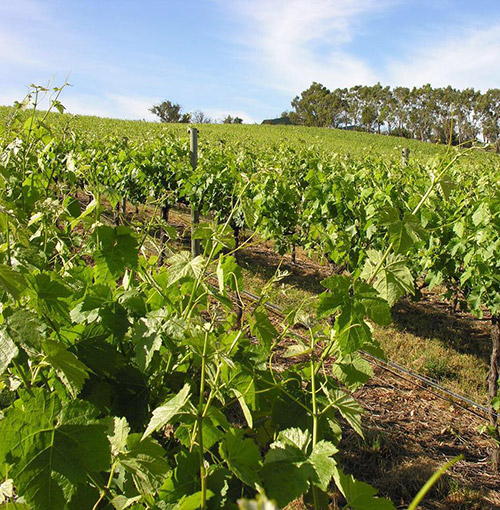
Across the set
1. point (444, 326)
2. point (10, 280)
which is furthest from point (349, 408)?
point (444, 326)

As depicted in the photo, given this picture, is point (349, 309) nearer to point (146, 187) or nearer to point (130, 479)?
point (130, 479)

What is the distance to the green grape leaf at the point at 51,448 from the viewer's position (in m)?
0.75

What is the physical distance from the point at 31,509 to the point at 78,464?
103mm

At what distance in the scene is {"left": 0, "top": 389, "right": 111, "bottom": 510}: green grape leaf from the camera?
0.75 metres

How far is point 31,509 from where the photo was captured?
30.2 inches

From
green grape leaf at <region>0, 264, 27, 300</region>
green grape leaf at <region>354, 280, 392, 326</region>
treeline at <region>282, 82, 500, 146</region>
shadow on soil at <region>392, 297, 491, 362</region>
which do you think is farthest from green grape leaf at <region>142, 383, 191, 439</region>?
treeline at <region>282, 82, 500, 146</region>

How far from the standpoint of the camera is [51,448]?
0.77m

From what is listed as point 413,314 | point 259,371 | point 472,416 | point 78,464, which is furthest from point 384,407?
point 78,464

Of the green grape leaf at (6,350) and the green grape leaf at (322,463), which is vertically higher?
the green grape leaf at (6,350)

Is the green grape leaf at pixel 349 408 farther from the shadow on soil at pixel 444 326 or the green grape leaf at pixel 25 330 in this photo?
the shadow on soil at pixel 444 326

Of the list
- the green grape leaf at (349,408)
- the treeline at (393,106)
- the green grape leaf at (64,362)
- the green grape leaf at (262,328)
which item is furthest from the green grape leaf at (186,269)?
the treeline at (393,106)

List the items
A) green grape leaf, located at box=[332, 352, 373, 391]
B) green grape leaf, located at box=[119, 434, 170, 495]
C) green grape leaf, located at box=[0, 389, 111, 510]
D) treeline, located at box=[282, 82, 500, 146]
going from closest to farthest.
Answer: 1. green grape leaf, located at box=[0, 389, 111, 510]
2. green grape leaf, located at box=[119, 434, 170, 495]
3. green grape leaf, located at box=[332, 352, 373, 391]
4. treeline, located at box=[282, 82, 500, 146]

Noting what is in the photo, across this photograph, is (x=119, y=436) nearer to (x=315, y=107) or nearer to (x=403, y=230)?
(x=403, y=230)

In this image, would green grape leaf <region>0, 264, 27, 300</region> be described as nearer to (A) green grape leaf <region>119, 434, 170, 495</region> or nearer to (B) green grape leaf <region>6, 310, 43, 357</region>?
(B) green grape leaf <region>6, 310, 43, 357</region>
